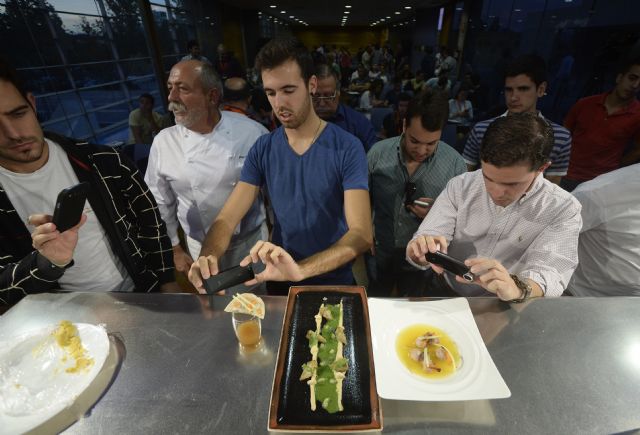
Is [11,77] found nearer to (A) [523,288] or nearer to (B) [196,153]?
(B) [196,153]

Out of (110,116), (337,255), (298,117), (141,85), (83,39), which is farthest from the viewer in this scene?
(110,116)

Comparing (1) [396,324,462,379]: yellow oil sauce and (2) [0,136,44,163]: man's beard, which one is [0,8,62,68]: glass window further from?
(1) [396,324,462,379]: yellow oil sauce

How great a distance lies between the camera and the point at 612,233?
1.67 meters

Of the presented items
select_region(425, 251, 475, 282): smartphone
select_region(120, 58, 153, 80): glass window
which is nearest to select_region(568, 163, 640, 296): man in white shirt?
select_region(425, 251, 475, 282): smartphone

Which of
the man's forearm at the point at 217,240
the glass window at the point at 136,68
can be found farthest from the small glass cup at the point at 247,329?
the glass window at the point at 136,68

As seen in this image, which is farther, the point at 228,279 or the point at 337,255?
the point at 337,255


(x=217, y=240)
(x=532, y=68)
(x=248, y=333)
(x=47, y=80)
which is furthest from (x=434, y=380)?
(x=47, y=80)

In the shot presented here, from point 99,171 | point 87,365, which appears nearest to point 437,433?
point 87,365

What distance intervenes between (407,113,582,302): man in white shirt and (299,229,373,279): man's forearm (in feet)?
0.81

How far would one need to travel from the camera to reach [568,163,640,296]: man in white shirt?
62.8 inches

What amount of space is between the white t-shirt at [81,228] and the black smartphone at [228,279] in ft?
2.52

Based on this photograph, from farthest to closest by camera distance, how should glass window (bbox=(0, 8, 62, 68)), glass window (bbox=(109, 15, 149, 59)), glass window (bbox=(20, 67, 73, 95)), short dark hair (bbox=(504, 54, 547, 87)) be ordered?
1. glass window (bbox=(109, 15, 149, 59))
2. glass window (bbox=(20, 67, 73, 95))
3. glass window (bbox=(0, 8, 62, 68))
4. short dark hair (bbox=(504, 54, 547, 87))

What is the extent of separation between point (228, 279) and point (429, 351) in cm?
84

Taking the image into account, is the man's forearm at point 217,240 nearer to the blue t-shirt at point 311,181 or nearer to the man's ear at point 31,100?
the blue t-shirt at point 311,181
